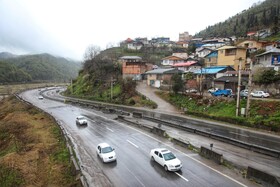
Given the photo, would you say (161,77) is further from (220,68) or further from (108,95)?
(108,95)

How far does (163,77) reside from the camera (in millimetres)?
71625

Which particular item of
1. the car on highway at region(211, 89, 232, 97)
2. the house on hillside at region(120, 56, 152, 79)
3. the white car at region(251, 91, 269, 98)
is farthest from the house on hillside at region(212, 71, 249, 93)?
the house on hillside at region(120, 56, 152, 79)

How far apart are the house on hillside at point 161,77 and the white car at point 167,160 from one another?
46.3 m

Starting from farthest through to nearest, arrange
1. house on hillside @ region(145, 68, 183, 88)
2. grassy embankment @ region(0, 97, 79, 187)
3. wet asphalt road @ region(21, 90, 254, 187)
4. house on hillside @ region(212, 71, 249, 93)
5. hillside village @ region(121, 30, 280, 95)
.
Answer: house on hillside @ region(145, 68, 183, 88), hillside village @ region(121, 30, 280, 95), house on hillside @ region(212, 71, 249, 93), grassy embankment @ region(0, 97, 79, 187), wet asphalt road @ region(21, 90, 254, 187)

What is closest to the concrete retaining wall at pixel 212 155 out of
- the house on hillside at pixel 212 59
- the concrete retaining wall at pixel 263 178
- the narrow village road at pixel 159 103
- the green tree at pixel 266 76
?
the concrete retaining wall at pixel 263 178

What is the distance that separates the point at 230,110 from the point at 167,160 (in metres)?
25.4

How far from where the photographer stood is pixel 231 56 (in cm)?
6831

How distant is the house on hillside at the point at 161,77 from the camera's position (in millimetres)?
68681

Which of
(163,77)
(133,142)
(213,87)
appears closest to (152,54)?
(163,77)

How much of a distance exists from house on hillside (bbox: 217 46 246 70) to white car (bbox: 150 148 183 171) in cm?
5404

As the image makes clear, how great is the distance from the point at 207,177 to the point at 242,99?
27.2 meters

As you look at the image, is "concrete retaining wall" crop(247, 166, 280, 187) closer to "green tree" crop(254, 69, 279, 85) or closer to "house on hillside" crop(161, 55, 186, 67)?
"green tree" crop(254, 69, 279, 85)

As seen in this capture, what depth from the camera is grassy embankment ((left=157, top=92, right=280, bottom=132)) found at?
33.3 meters

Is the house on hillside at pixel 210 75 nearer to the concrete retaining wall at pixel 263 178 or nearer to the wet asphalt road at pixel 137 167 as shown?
the wet asphalt road at pixel 137 167
